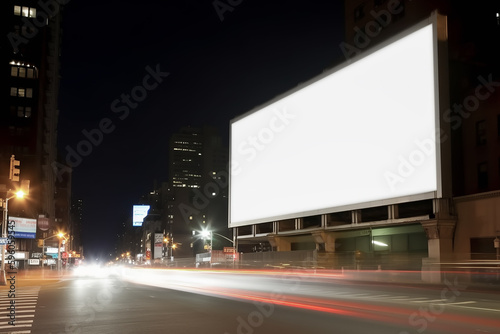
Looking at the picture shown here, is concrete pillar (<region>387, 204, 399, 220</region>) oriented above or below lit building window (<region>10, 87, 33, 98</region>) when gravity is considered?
below

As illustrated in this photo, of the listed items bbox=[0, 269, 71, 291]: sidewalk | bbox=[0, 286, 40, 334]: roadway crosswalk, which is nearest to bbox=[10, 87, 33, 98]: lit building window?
bbox=[0, 269, 71, 291]: sidewalk

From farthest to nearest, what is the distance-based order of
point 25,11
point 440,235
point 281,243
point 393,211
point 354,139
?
point 25,11 < point 281,243 < point 354,139 < point 393,211 < point 440,235

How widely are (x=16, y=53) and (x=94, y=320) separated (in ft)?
328

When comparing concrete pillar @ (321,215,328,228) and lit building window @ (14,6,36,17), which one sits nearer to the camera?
concrete pillar @ (321,215,328,228)

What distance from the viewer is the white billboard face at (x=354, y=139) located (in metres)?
42.9

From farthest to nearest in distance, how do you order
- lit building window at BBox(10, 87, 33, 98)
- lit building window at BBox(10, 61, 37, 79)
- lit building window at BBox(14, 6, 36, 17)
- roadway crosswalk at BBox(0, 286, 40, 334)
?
lit building window at BBox(14, 6, 36, 17) < lit building window at BBox(10, 61, 37, 79) < lit building window at BBox(10, 87, 33, 98) < roadway crosswalk at BBox(0, 286, 40, 334)

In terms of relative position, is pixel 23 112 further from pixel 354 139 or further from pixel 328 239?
pixel 354 139

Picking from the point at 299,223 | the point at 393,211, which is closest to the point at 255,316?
the point at 393,211

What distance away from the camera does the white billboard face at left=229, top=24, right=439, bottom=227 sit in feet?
141

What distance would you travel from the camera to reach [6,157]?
306ft

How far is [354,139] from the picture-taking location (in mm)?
49438

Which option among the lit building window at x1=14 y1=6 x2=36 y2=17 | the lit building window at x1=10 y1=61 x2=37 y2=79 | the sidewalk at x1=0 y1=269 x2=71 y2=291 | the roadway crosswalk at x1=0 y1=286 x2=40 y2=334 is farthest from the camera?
the lit building window at x1=14 y1=6 x2=36 y2=17

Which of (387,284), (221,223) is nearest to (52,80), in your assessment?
(221,223)

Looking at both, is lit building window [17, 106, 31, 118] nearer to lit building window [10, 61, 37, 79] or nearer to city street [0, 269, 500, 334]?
lit building window [10, 61, 37, 79]
